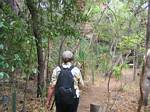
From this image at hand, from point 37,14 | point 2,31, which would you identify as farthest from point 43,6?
point 2,31

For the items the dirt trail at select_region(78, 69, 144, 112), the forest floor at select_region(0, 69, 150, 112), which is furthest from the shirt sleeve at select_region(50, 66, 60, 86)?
the dirt trail at select_region(78, 69, 144, 112)

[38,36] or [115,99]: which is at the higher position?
[38,36]

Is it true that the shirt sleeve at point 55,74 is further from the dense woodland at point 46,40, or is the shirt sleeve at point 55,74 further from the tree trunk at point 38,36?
the tree trunk at point 38,36

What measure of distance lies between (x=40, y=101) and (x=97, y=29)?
12.5 m

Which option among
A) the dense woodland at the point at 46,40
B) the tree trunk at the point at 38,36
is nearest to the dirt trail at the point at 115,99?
the dense woodland at the point at 46,40

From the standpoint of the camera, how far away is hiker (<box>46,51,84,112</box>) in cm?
631

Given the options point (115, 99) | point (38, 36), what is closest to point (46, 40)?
point (38, 36)

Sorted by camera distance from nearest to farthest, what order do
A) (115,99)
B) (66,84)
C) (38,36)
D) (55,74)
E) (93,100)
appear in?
(66,84) < (55,74) < (38,36) < (93,100) < (115,99)

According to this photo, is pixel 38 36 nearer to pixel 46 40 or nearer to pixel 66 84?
pixel 46 40

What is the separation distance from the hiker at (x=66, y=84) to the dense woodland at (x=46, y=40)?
75cm

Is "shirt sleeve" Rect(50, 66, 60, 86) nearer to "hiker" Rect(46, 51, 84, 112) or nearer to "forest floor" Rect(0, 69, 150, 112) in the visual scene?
"hiker" Rect(46, 51, 84, 112)

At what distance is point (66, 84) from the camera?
248 inches

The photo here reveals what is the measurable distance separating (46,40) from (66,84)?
18.4ft

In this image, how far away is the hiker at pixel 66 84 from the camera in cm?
631
